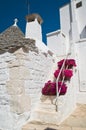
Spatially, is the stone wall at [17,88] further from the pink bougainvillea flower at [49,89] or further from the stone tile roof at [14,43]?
the pink bougainvillea flower at [49,89]

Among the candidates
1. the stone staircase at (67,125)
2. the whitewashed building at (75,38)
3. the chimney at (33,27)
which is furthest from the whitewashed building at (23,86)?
the chimney at (33,27)

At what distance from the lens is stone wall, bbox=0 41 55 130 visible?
4.46 m

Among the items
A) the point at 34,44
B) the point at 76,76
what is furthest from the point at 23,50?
the point at 76,76

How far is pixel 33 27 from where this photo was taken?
915 cm

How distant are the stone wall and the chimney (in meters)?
3.87

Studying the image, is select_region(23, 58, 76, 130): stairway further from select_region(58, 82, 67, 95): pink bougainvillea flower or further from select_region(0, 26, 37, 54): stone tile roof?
select_region(0, 26, 37, 54): stone tile roof

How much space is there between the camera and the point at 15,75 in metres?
4.63

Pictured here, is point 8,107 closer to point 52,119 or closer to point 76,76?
point 52,119

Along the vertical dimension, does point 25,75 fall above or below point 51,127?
above

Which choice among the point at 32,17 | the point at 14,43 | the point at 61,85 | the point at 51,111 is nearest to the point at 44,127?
the point at 51,111

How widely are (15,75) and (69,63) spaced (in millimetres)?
3056

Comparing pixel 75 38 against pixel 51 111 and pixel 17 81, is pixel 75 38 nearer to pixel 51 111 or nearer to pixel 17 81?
pixel 51 111

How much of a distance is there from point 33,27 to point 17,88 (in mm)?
5561

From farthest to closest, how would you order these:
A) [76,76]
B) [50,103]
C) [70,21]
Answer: [70,21] < [76,76] < [50,103]
